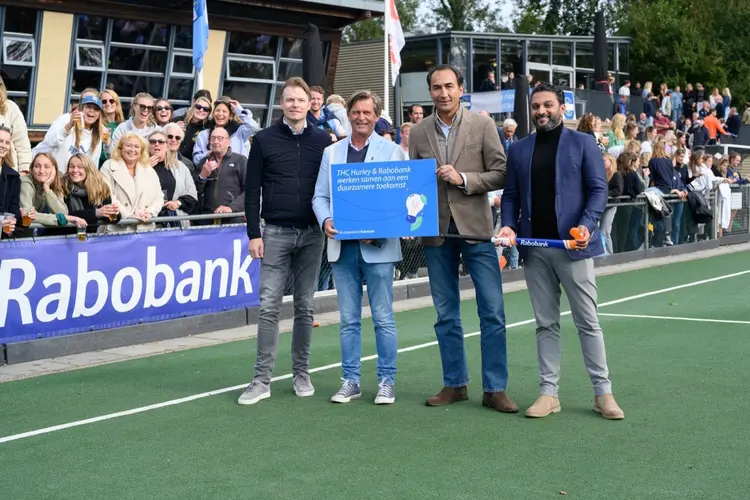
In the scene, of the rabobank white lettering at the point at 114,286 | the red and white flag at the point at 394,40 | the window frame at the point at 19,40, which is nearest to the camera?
the rabobank white lettering at the point at 114,286

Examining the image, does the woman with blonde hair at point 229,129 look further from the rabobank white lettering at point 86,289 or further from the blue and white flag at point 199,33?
the blue and white flag at point 199,33

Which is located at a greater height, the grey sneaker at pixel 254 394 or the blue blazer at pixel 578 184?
the blue blazer at pixel 578 184

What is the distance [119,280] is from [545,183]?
5.03m

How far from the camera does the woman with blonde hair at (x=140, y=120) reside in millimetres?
12367

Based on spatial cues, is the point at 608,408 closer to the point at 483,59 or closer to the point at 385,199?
the point at 385,199

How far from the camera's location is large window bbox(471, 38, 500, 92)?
1636 inches

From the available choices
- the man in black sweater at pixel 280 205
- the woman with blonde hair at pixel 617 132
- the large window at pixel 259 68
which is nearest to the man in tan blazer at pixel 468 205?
the man in black sweater at pixel 280 205

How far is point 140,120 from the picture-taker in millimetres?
12453

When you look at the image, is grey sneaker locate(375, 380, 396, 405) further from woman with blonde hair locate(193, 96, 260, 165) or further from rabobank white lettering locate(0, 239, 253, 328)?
woman with blonde hair locate(193, 96, 260, 165)

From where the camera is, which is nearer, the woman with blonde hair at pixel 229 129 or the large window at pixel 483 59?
the woman with blonde hair at pixel 229 129

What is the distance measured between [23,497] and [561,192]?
3774 millimetres

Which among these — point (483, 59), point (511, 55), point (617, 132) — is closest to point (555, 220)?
point (617, 132)

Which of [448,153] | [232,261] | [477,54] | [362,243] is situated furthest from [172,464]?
[477,54]

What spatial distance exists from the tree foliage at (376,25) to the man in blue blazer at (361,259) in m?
57.9
